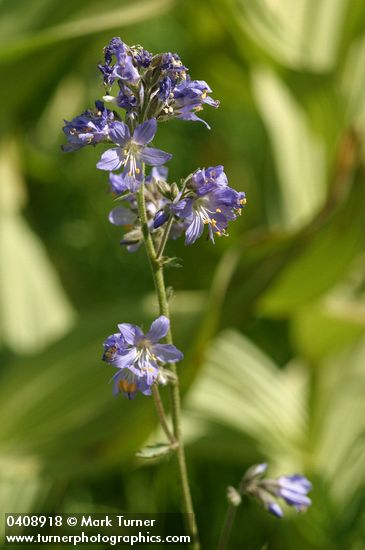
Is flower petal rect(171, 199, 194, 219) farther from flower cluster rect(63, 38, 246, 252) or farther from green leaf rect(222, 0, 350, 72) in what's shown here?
green leaf rect(222, 0, 350, 72)

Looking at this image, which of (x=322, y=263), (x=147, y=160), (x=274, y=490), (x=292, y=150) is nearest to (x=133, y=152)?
(x=147, y=160)

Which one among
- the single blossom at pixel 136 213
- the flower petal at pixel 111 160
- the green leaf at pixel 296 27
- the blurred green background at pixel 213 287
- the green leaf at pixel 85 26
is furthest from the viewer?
the green leaf at pixel 296 27

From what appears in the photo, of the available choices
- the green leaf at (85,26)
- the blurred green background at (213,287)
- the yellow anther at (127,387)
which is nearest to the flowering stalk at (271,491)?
the yellow anther at (127,387)

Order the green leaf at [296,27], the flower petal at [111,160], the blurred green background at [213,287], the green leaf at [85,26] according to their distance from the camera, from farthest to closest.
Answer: the green leaf at [296,27]
the green leaf at [85,26]
the blurred green background at [213,287]
the flower petal at [111,160]

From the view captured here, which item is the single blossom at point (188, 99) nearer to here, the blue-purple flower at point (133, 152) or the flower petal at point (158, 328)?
the blue-purple flower at point (133, 152)

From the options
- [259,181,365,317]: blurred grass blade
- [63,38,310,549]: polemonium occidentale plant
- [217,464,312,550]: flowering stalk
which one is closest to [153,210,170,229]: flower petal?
[63,38,310,549]: polemonium occidentale plant

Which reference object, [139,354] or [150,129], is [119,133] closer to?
[150,129]

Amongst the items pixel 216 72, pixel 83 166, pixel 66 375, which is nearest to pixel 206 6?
pixel 216 72

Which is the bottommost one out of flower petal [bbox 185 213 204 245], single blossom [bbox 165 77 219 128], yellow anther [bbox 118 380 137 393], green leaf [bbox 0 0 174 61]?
green leaf [bbox 0 0 174 61]
